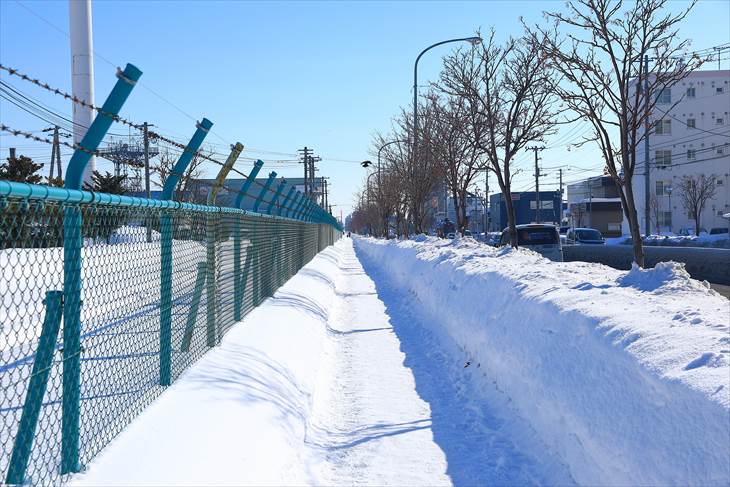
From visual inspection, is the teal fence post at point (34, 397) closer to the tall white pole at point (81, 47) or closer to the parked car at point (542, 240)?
the parked car at point (542, 240)

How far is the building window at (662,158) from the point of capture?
63906 mm

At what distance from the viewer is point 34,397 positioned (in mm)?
3441

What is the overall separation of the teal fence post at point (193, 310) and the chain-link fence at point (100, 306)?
1cm

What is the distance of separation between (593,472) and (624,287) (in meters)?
2.37

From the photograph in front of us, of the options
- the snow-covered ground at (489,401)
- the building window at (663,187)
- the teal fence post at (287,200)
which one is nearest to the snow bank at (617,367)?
the snow-covered ground at (489,401)

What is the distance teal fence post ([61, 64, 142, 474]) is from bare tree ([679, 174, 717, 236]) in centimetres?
5924

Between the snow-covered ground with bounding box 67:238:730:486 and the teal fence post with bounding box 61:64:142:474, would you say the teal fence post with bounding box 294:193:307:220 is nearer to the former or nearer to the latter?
the snow-covered ground with bounding box 67:238:730:486

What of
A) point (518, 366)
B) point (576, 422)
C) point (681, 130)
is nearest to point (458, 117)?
point (518, 366)

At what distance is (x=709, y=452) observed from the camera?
328 cm

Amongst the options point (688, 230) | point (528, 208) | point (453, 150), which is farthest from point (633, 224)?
point (528, 208)

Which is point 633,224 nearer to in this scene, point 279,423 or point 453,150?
point 279,423

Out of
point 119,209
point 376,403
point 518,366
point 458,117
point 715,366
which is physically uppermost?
point 458,117

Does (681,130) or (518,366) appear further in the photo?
(681,130)

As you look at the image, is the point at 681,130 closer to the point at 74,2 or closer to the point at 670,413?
the point at 74,2
